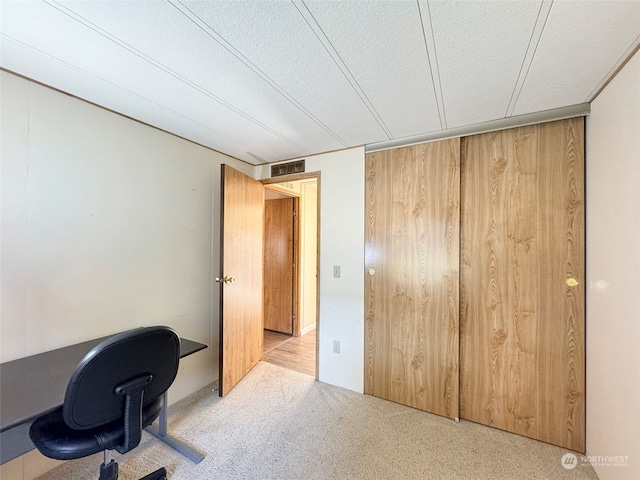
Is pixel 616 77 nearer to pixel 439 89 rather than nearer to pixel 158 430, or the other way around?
pixel 439 89

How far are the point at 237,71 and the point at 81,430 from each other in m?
1.85

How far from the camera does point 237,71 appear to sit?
1398 mm

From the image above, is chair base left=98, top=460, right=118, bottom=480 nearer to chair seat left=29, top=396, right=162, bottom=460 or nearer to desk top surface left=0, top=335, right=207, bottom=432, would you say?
chair seat left=29, top=396, right=162, bottom=460

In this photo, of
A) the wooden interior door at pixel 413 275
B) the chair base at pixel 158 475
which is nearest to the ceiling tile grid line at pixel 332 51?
the wooden interior door at pixel 413 275

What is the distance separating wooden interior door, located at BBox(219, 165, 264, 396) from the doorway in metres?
1.09

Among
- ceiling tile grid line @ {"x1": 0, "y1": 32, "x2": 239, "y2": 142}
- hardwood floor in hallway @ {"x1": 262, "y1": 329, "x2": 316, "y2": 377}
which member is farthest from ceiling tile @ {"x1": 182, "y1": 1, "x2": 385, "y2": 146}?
hardwood floor in hallway @ {"x1": 262, "y1": 329, "x2": 316, "y2": 377}

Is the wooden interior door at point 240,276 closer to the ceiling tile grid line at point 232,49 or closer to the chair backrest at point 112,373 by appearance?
the ceiling tile grid line at point 232,49

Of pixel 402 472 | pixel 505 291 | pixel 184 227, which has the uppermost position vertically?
pixel 184 227

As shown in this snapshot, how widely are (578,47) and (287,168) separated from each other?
2.27 metres

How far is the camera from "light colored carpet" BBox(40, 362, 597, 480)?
5.22 feet

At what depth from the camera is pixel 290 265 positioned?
4125mm

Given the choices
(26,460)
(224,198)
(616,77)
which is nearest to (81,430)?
(26,460)

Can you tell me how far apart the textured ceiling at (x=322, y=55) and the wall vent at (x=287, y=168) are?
84 cm

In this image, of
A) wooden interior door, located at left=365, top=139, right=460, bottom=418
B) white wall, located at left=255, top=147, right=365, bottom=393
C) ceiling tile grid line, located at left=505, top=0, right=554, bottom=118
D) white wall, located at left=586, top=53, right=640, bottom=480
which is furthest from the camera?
white wall, located at left=255, top=147, right=365, bottom=393
